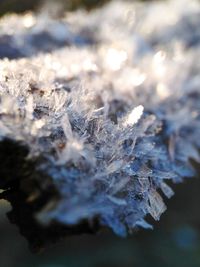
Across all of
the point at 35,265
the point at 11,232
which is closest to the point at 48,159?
the point at 35,265

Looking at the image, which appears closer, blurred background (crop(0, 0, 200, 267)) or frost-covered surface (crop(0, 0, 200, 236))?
frost-covered surface (crop(0, 0, 200, 236))

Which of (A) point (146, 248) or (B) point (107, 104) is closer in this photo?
(B) point (107, 104)

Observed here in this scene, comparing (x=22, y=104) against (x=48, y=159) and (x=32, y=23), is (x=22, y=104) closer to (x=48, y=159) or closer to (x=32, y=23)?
(x=48, y=159)

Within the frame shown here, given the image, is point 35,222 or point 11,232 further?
point 11,232
